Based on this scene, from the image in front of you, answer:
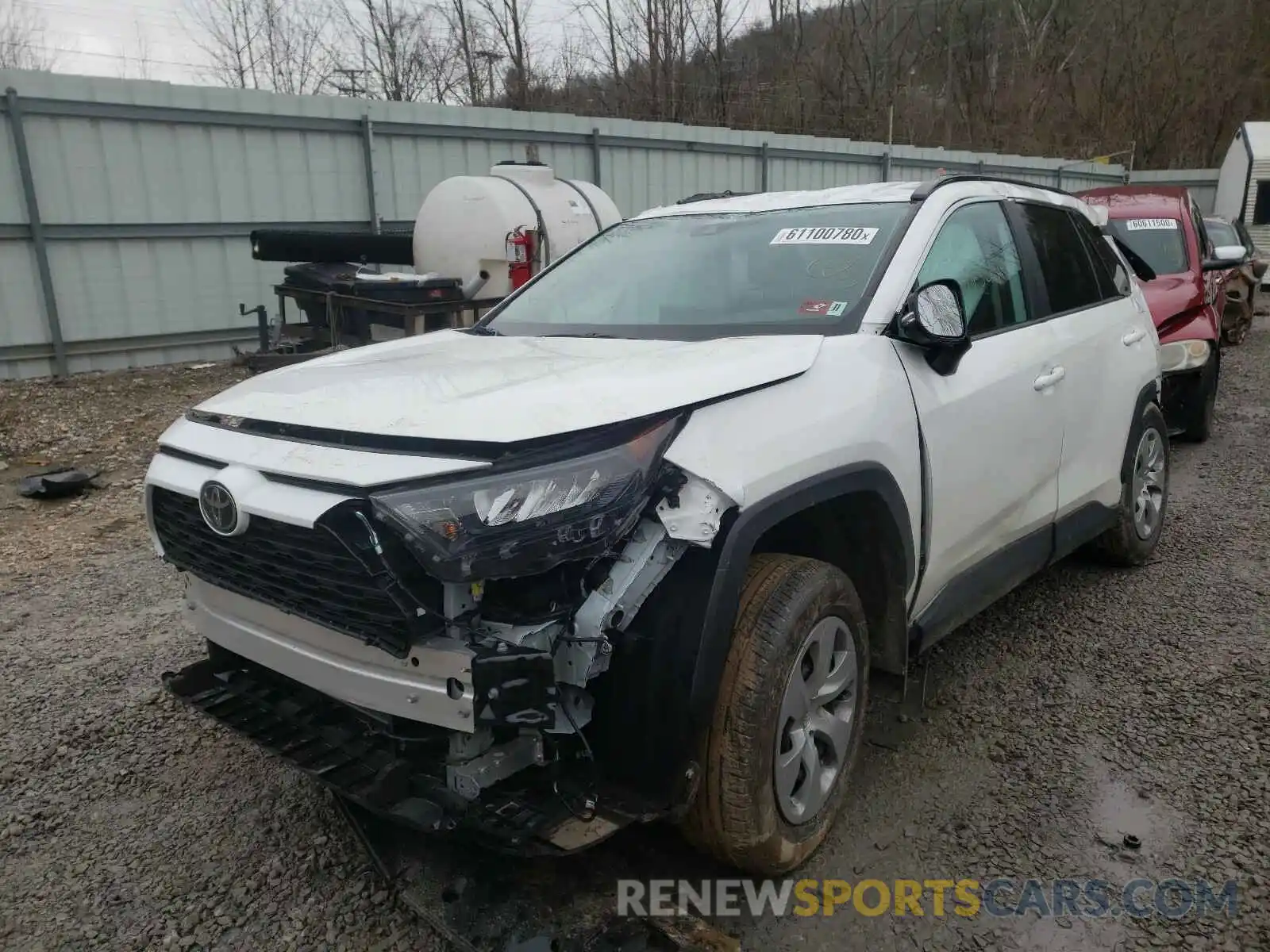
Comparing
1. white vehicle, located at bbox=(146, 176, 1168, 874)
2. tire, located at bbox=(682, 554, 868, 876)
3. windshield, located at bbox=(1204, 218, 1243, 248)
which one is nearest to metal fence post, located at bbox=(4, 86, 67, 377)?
white vehicle, located at bbox=(146, 176, 1168, 874)

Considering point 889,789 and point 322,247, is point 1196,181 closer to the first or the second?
point 322,247

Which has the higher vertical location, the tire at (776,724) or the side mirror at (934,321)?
the side mirror at (934,321)

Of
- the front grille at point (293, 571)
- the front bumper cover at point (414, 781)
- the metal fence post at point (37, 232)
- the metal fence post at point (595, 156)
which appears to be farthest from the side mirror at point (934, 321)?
the metal fence post at point (595, 156)

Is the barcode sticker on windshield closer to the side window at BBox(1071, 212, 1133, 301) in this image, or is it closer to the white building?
the side window at BBox(1071, 212, 1133, 301)

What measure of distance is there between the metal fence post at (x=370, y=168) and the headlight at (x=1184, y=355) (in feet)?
27.7

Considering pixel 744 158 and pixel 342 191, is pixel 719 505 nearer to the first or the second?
pixel 342 191

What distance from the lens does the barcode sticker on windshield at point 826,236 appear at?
316 cm

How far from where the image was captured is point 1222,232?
41.3 ft

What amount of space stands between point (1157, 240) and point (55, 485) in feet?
29.4

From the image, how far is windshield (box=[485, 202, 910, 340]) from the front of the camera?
2.98 m

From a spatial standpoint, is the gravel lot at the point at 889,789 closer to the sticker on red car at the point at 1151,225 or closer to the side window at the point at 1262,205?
the sticker on red car at the point at 1151,225

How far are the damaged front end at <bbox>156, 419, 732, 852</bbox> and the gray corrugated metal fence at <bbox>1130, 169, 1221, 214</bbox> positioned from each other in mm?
28480

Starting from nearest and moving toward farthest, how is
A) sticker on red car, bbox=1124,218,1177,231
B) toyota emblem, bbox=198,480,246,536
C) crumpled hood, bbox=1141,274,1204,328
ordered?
1. toyota emblem, bbox=198,480,246,536
2. crumpled hood, bbox=1141,274,1204,328
3. sticker on red car, bbox=1124,218,1177,231

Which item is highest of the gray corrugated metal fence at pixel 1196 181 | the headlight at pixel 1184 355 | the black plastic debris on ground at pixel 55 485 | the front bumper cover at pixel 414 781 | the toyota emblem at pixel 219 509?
the gray corrugated metal fence at pixel 1196 181
